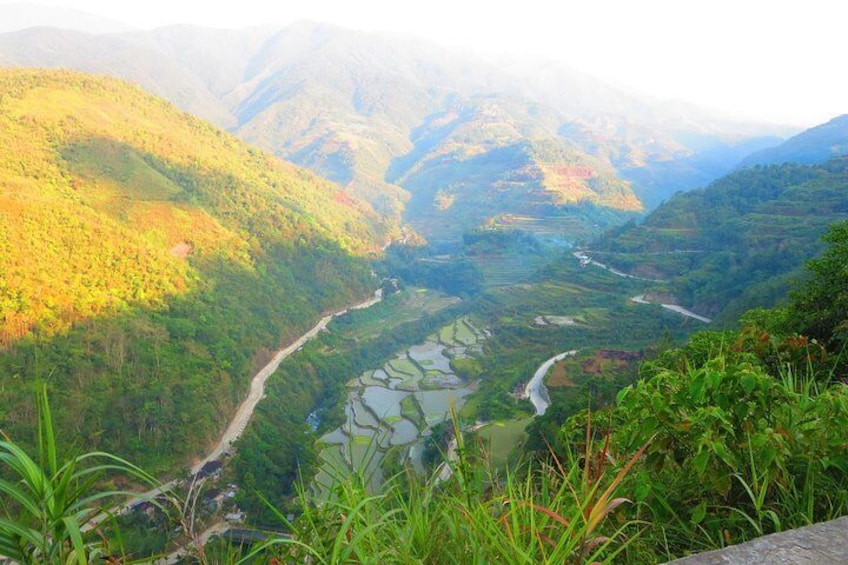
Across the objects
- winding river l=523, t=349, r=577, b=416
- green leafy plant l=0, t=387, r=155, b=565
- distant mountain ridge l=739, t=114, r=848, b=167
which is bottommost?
winding river l=523, t=349, r=577, b=416

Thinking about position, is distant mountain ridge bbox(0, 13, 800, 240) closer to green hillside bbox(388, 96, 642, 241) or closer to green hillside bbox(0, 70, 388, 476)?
green hillside bbox(388, 96, 642, 241)

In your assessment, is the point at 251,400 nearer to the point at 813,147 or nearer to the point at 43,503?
the point at 43,503

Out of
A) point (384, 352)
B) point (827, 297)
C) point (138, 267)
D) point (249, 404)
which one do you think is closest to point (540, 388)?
point (249, 404)

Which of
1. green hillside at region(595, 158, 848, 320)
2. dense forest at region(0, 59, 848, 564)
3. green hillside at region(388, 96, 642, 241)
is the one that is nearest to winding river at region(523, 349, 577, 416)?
dense forest at region(0, 59, 848, 564)

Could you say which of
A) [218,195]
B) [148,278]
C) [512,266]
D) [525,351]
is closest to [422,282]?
[512,266]

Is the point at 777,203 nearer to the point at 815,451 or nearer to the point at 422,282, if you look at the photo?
the point at 422,282
